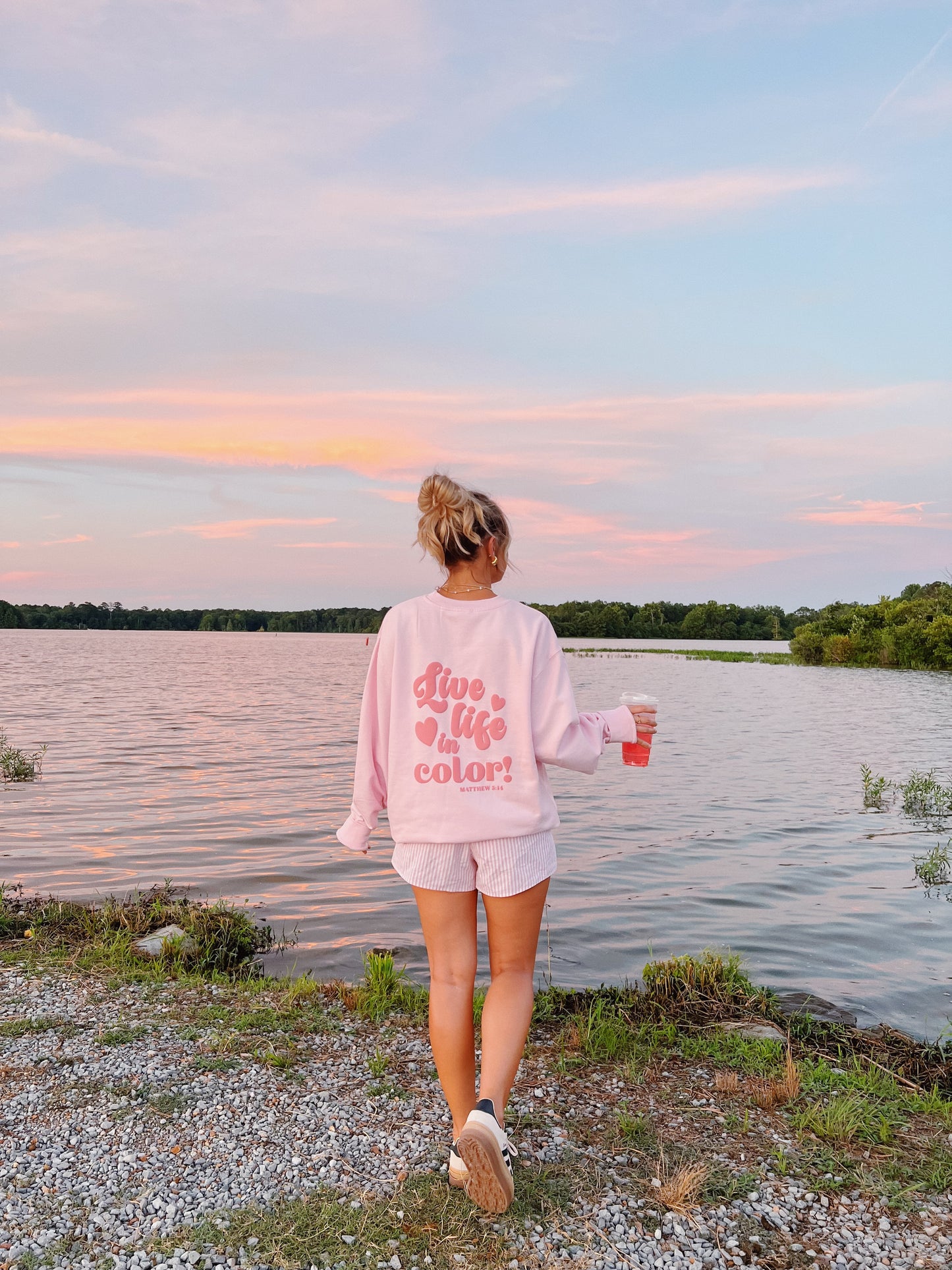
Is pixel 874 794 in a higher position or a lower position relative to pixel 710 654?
lower

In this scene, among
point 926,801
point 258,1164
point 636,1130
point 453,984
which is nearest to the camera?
point 453,984

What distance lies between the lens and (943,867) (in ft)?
36.5

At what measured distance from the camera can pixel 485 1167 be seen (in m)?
3.22

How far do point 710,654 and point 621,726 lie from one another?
7713 centimetres

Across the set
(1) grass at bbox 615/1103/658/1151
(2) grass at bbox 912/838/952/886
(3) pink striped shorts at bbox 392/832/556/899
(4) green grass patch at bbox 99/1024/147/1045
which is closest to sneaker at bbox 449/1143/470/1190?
(1) grass at bbox 615/1103/658/1151

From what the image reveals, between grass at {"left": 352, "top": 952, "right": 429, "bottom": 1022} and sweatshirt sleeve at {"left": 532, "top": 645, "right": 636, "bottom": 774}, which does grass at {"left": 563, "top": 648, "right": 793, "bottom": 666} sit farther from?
sweatshirt sleeve at {"left": 532, "top": 645, "right": 636, "bottom": 774}

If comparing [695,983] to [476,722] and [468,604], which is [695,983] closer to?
[476,722]

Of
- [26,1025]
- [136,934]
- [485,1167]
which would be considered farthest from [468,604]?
[136,934]

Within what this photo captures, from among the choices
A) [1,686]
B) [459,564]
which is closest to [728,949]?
[459,564]

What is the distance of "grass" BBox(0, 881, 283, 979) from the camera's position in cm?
658

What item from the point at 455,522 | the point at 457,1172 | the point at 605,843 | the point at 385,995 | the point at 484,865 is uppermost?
the point at 455,522

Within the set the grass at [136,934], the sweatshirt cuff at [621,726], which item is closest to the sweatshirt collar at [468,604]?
the sweatshirt cuff at [621,726]

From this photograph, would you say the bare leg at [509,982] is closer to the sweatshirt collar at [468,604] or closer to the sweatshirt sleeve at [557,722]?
the sweatshirt sleeve at [557,722]

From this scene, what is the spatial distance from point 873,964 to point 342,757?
43.2ft
